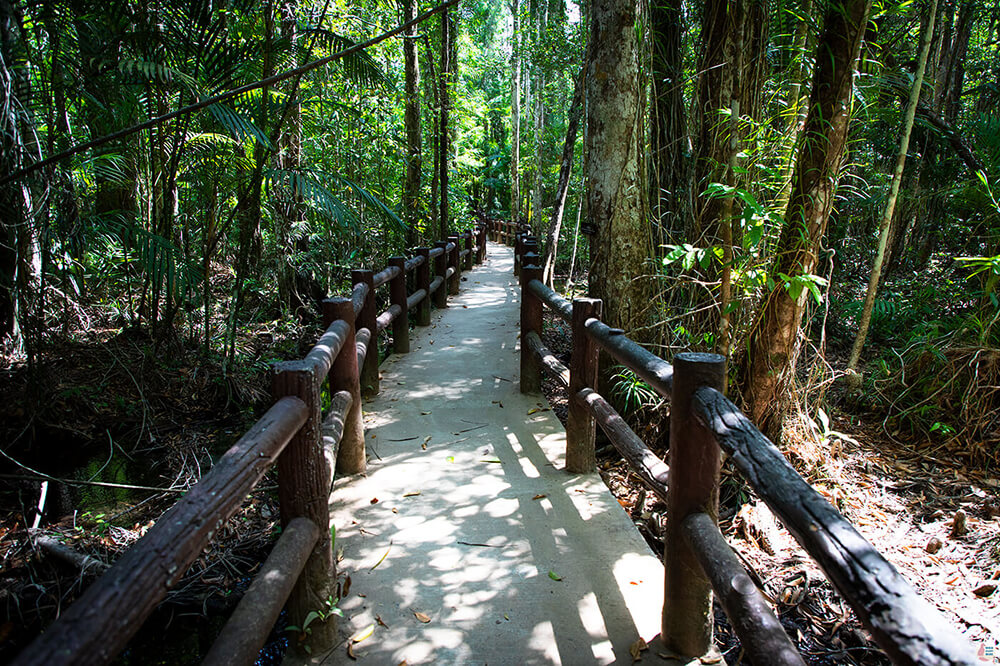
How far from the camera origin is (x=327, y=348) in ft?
9.02

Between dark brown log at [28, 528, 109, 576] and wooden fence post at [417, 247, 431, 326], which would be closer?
dark brown log at [28, 528, 109, 576]

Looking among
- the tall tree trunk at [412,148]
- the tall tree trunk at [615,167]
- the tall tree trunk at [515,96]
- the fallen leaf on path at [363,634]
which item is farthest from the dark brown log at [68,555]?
the tall tree trunk at [515,96]

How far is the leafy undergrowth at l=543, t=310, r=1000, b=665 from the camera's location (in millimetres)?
3027

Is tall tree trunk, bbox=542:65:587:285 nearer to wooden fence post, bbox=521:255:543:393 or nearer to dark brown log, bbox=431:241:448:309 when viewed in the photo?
dark brown log, bbox=431:241:448:309

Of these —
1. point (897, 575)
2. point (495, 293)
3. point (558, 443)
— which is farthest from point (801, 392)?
point (495, 293)

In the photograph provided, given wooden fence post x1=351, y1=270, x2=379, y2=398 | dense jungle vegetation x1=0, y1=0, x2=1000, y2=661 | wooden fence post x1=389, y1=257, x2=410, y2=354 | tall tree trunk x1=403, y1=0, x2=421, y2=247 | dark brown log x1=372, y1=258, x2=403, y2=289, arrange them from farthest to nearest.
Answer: tall tree trunk x1=403, y1=0, x2=421, y2=247
wooden fence post x1=389, y1=257, x2=410, y2=354
dark brown log x1=372, y1=258, x2=403, y2=289
wooden fence post x1=351, y1=270, x2=379, y2=398
dense jungle vegetation x1=0, y1=0, x2=1000, y2=661

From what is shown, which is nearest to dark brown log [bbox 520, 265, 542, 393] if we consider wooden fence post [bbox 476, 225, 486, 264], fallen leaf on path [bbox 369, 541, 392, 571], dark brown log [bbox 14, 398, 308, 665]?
fallen leaf on path [bbox 369, 541, 392, 571]

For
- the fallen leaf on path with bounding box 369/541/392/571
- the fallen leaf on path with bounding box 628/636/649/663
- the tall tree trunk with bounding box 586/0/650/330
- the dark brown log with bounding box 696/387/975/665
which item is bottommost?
the fallen leaf on path with bounding box 628/636/649/663

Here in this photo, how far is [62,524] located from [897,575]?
4172 mm

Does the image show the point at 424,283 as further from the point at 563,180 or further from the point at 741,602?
the point at 741,602

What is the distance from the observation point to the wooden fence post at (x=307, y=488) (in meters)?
2.06

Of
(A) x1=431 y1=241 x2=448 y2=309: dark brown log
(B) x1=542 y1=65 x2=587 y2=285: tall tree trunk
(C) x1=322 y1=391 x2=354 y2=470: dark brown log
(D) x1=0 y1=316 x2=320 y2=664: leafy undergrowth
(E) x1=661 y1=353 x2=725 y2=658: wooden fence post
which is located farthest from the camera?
(A) x1=431 y1=241 x2=448 y2=309: dark brown log

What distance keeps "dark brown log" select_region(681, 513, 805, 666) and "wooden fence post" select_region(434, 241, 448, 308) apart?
7061 mm

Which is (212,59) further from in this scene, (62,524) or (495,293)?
(495,293)
